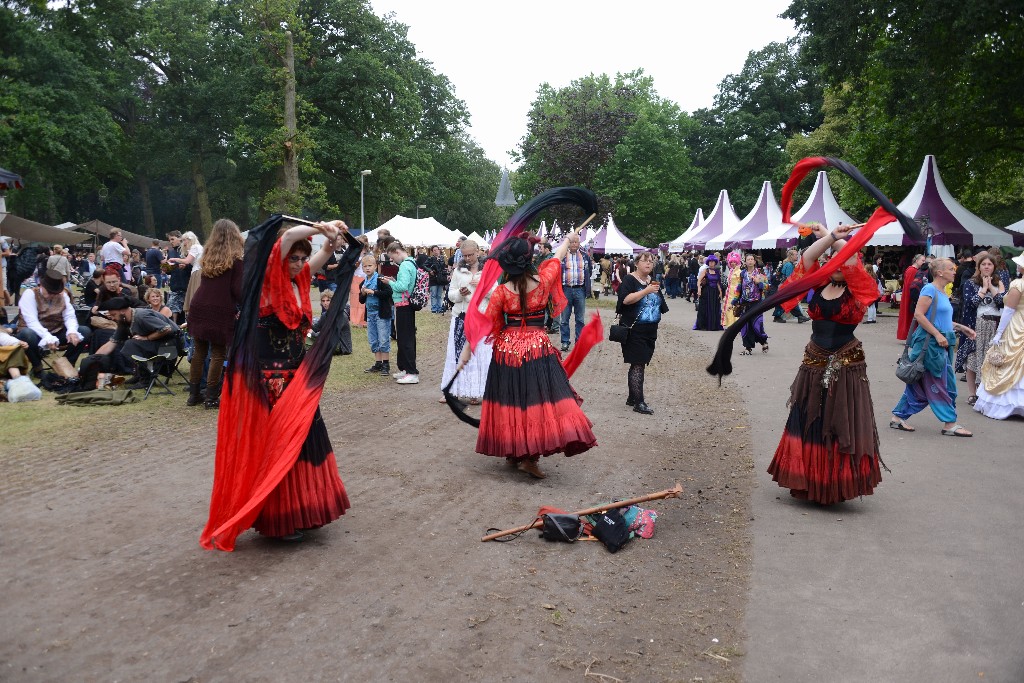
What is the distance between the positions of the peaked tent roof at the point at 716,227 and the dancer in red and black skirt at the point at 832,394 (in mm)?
26321

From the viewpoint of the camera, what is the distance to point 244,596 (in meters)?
4.23

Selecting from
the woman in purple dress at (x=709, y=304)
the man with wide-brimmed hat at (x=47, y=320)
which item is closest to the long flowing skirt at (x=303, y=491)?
the man with wide-brimmed hat at (x=47, y=320)

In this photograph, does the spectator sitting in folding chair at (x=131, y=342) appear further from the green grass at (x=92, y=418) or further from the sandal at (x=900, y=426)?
the sandal at (x=900, y=426)

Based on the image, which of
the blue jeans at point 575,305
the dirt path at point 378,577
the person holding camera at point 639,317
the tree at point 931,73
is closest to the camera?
the dirt path at point 378,577

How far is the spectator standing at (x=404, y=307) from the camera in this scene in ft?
36.1

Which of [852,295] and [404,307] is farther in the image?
[404,307]

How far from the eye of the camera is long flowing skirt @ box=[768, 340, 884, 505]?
19.1 feet

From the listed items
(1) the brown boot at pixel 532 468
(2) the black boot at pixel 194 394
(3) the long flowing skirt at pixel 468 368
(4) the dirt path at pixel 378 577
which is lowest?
(4) the dirt path at pixel 378 577

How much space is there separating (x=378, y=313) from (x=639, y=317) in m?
3.92

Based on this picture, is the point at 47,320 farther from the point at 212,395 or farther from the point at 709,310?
the point at 709,310

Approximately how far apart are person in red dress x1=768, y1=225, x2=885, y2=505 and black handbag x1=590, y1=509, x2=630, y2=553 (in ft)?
4.97

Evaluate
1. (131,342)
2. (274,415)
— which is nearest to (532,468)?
(274,415)

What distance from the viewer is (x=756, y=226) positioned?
29125mm

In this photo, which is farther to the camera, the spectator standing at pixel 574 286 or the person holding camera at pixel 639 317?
the spectator standing at pixel 574 286
